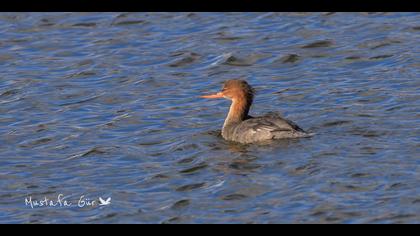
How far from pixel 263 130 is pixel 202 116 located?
171cm

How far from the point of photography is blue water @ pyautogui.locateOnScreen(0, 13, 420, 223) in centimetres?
1188

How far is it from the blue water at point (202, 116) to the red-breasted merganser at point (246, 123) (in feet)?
0.50

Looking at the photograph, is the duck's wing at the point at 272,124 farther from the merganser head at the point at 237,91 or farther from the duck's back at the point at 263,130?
the merganser head at the point at 237,91

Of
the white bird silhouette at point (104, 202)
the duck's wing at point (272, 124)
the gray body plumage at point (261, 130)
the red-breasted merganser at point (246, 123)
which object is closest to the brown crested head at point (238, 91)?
the red-breasted merganser at point (246, 123)

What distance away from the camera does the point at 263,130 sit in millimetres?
14281

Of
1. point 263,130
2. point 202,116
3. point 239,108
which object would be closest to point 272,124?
point 263,130

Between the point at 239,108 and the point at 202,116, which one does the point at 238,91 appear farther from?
the point at 202,116

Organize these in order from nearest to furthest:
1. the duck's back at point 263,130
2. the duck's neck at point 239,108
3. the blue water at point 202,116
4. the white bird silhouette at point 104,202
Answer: the blue water at point 202,116, the white bird silhouette at point 104,202, the duck's back at point 263,130, the duck's neck at point 239,108

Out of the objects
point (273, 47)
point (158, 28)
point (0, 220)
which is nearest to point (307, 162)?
point (0, 220)

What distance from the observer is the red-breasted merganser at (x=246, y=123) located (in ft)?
46.2

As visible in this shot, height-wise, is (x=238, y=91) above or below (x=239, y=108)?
above

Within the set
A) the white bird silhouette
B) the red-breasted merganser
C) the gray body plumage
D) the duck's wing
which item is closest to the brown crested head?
the red-breasted merganser

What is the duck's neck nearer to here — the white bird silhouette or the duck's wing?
the duck's wing
